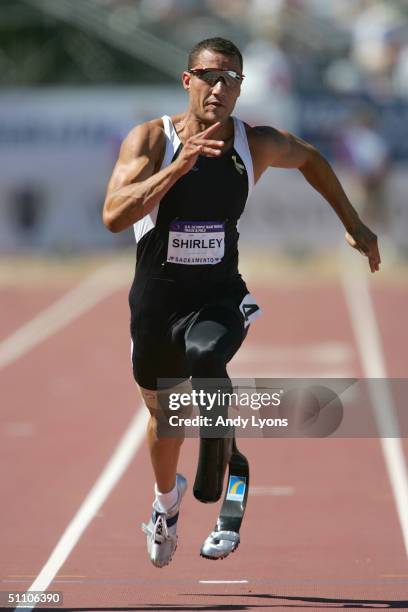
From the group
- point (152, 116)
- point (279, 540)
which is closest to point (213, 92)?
point (279, 540)

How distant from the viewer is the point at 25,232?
22719 mm

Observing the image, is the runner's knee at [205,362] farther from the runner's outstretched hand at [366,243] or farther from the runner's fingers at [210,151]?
the runner's outstretched hand at [366,243]

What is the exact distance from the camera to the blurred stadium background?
73.3ft

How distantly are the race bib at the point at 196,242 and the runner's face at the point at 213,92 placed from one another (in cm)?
44

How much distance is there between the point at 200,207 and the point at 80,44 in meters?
19.3

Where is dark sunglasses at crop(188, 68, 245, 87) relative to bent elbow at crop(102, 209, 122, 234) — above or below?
above

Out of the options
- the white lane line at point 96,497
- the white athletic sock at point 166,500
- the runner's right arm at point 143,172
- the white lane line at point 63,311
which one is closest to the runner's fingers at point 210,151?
the runner's right arm at point 143,172

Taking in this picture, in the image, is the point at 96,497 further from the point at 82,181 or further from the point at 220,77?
the point at 82,181

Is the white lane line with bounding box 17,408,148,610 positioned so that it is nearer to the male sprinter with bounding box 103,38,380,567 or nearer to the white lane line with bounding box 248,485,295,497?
the male sprinter with bounding box 103,38,380,567

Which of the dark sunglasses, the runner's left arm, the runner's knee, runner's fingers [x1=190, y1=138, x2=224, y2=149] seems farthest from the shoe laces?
the dark sunglasses

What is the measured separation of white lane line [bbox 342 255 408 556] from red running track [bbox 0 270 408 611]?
8 centimetres

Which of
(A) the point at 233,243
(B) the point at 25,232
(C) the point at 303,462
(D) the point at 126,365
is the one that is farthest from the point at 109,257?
(A) the point at 233,243

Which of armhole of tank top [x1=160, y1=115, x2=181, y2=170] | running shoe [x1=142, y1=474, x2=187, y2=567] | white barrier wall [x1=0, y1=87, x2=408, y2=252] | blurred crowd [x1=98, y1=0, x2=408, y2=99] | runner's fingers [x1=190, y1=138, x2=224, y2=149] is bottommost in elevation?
running shoe [x1=142, y1=474, x2=187, y2=567]

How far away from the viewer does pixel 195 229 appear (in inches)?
233
